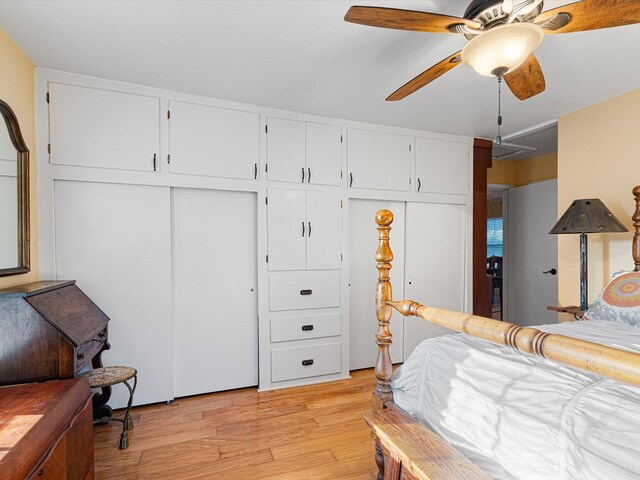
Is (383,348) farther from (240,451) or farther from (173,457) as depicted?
(173,457)

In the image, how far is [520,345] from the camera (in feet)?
2.75

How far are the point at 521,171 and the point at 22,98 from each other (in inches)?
212

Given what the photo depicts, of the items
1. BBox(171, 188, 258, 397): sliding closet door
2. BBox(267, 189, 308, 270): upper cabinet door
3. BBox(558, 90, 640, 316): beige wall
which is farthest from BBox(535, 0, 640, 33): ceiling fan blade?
BBox(171, 188, 258, 397): sliding closet door

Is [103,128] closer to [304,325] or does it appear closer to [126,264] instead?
[126,264]

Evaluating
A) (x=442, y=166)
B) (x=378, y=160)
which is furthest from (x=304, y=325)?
(x=442, y=166)

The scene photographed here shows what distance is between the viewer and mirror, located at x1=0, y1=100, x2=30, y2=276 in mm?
1902

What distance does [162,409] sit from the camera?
2576 mm

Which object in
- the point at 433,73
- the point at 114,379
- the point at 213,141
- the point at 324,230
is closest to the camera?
the point at 433,73

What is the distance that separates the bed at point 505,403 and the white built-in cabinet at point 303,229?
1.50 m

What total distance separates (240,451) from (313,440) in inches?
17.5

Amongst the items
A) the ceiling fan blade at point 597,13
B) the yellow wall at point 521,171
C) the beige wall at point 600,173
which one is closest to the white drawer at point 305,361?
the beige wall at point 600,173

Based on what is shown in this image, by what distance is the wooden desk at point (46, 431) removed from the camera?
1.04 m

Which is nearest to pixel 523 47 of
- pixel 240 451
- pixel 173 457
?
pixel 240 451

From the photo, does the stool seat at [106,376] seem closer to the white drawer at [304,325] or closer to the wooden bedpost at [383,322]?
the white drawer at [304,325]
